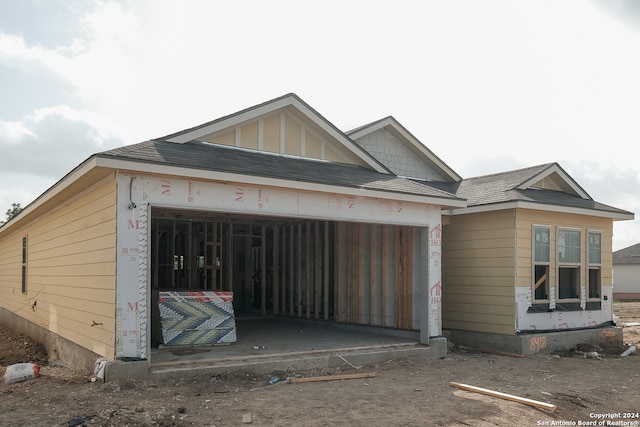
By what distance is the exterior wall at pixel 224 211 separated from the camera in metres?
8.32

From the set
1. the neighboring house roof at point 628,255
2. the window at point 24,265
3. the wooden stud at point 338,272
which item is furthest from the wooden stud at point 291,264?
the neighboring house roof at point 628,255

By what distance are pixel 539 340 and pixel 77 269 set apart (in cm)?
1004

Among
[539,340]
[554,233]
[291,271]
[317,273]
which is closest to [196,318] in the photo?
[317,273]

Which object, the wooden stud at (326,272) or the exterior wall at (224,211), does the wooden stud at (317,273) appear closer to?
the wooden stud at (326,272)

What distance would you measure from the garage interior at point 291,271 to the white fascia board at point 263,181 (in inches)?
47.9

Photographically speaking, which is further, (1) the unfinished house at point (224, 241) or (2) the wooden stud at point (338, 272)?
(2) the wooden stud at point (338, 272)

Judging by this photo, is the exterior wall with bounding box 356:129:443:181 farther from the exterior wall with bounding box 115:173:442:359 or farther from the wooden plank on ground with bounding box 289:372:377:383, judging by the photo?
the wooden plank on ground with bounding box 289:372:377:383

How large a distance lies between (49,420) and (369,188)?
6465mm

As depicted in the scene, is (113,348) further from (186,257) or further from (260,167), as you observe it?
(186,257)

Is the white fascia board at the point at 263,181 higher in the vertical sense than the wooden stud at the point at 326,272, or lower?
higher

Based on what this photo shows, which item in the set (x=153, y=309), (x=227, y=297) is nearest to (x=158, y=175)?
(x=227, y=297)

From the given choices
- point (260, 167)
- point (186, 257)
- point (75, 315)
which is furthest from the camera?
point (186, 257)

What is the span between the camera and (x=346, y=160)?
12.8 metres

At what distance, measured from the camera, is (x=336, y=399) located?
789cm
